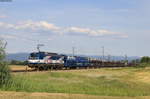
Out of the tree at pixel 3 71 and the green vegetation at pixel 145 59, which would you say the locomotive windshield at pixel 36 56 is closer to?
the tree at pixel 3 71

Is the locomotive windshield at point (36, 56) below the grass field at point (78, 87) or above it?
above

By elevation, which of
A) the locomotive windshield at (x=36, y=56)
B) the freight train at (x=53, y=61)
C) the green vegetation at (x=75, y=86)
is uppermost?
the locomotive windshield at (x=36, y=56)

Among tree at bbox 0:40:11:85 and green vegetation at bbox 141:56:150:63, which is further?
green vegetation at bbox 141:56:150:63

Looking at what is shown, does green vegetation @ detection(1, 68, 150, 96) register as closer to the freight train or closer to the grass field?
the grass field

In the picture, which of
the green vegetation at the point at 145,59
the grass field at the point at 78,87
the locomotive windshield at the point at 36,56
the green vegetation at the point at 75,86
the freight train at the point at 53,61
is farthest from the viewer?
the green vegetation at the point at 145,59

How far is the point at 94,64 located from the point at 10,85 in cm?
6099

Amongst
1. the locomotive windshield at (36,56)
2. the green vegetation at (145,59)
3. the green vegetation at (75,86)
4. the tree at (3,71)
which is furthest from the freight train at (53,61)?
the green vegetation at (145,59)

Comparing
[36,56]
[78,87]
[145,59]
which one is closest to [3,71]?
[78,87]

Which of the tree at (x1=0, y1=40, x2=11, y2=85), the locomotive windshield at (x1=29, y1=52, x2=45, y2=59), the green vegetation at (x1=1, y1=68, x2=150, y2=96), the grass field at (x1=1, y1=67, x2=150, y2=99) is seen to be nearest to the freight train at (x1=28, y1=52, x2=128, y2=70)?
the locomotive windshield at (x1=29, y1=52, x2=45, y2=59)

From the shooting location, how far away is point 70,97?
65.2ft

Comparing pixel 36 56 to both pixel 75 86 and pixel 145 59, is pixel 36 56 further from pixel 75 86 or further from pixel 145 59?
pixel 145 59

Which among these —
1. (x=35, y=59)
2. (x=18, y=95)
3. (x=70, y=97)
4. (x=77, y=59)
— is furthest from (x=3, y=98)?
(x=77, y=59)

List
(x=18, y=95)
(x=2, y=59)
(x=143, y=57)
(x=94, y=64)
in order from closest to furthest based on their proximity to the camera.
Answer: (x=18, y=95)
(x=2, y=59)
(x=94, y=64)
(x=143, y=57)

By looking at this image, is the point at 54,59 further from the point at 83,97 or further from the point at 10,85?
the point at 83,97
